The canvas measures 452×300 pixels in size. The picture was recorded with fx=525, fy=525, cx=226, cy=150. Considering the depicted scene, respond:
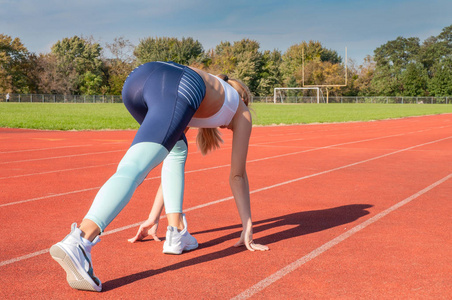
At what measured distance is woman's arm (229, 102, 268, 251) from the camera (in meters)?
4.09

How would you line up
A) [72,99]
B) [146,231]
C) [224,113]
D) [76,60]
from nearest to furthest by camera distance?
[224,113] < [146,231] < [72,99] < [76,60]

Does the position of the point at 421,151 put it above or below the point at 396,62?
below

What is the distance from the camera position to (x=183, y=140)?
14.7 feet

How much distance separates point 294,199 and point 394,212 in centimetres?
131

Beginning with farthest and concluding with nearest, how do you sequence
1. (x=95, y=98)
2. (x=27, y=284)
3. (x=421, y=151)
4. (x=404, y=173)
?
(x=95, y=98) < (x=421, y=151) < (x=404, y=173) < (x=27, y=284)

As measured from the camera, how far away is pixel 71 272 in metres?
3.07

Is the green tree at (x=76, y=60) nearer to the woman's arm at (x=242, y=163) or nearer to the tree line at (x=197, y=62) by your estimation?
the tree line at (x=197, y=62)

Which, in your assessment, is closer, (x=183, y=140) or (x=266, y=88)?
(x=183, y=140)

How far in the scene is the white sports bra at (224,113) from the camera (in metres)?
3.83

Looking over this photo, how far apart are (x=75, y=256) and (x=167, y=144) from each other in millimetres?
853

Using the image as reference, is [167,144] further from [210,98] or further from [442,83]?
[442,83]

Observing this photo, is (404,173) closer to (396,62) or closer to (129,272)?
(129,272)

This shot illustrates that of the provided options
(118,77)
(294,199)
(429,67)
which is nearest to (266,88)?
(118,77)

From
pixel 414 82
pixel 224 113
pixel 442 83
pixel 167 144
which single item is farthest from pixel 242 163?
pixel 414 82
